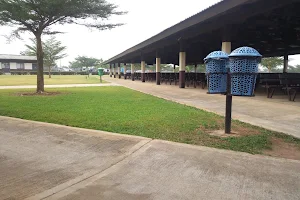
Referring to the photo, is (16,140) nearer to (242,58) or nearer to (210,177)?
(210,177)

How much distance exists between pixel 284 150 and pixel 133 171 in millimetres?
2686

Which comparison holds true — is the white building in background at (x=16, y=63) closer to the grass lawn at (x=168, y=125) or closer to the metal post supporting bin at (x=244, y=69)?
the grass lawn at (x=168, y=125)

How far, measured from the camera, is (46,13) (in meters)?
14.1

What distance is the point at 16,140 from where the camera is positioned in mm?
5301

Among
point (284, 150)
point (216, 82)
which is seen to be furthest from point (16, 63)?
point (284, 150)

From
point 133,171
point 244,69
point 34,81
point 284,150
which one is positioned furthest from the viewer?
point 34,81

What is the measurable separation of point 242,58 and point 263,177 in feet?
7.90

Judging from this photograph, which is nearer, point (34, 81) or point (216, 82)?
point (216, 82)

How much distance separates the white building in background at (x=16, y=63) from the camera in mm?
66981

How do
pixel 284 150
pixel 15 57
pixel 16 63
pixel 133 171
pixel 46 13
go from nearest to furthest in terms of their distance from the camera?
1. pixel 133 171
2. pixel 284 150
3. pixel 46 13
4. pixel 15 57
5. pixel 16 63

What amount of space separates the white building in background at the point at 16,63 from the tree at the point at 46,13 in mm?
57495

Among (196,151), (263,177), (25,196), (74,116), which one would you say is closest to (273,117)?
(196,151)

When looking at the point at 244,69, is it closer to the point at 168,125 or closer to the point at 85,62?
the point at 168,125

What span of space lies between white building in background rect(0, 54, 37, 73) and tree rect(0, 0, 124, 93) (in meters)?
57.5
